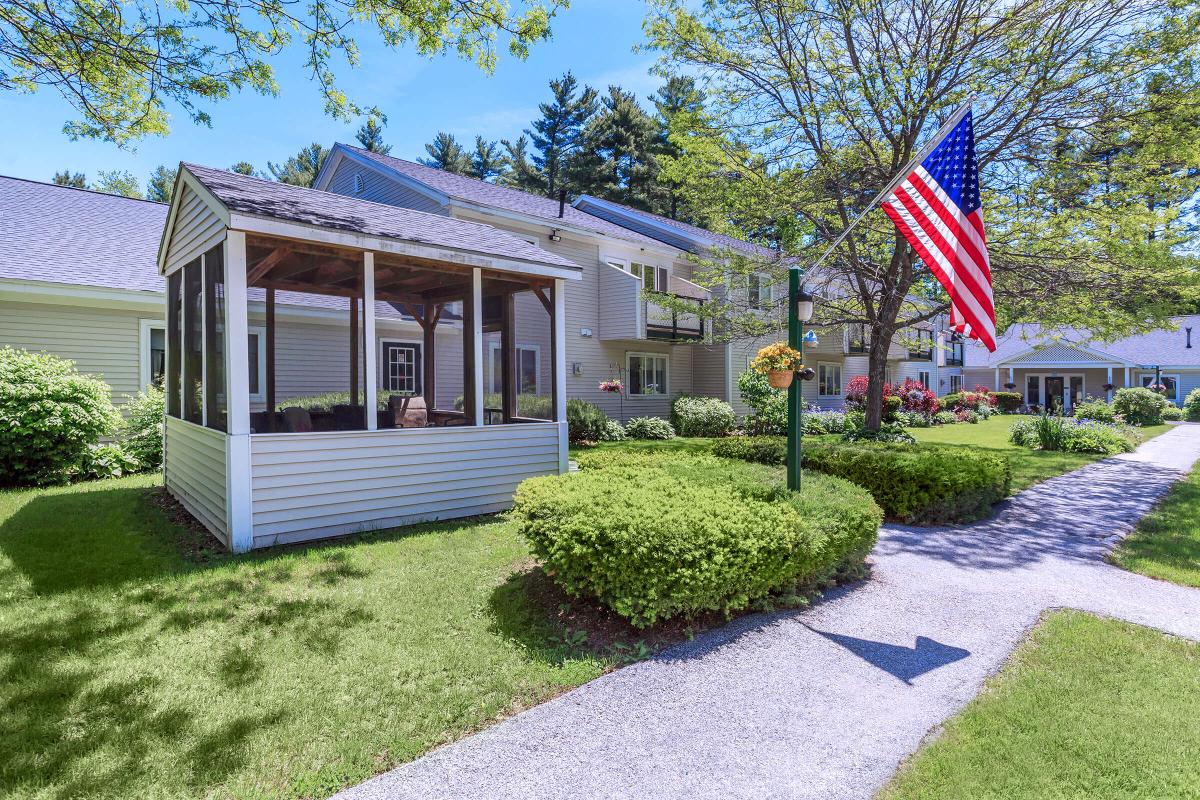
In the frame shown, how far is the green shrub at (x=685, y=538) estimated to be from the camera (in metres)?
4.00

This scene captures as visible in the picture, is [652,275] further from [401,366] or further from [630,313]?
[401,366]

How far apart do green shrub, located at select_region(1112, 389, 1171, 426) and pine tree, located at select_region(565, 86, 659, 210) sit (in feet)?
74.6

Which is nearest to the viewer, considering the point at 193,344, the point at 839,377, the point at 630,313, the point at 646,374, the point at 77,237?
the point at 193,344

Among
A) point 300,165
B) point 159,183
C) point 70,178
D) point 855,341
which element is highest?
point 300,165

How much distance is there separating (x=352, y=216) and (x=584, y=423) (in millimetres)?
8244

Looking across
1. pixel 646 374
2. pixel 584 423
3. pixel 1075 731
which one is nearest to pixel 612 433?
pixel 584 423

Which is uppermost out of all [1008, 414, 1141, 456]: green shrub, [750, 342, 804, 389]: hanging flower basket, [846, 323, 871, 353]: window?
[846, 323, 871, 353]: window

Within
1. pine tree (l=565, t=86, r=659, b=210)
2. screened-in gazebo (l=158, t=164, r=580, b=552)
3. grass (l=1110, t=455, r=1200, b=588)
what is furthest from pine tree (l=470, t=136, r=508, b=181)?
grass (l=1110, t=455, r=1200, b=588)

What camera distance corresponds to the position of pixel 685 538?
4.10m

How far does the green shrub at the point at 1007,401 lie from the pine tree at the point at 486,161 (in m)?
30.5

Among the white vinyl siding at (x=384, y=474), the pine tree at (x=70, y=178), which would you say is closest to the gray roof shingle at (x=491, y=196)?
the white vinyl siding at (x=384, y=474)

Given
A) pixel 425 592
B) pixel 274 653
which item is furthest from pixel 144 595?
pixel 425 592

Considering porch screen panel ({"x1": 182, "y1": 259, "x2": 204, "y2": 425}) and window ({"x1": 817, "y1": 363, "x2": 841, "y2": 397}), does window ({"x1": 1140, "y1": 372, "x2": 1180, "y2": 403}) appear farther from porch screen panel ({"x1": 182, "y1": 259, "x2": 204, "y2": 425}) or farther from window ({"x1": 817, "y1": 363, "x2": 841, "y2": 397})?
porch screen panel ({"x1": 182, "y1": 259, "x2": 204, "y2": 425})

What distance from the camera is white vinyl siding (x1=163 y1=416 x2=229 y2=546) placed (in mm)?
6242
